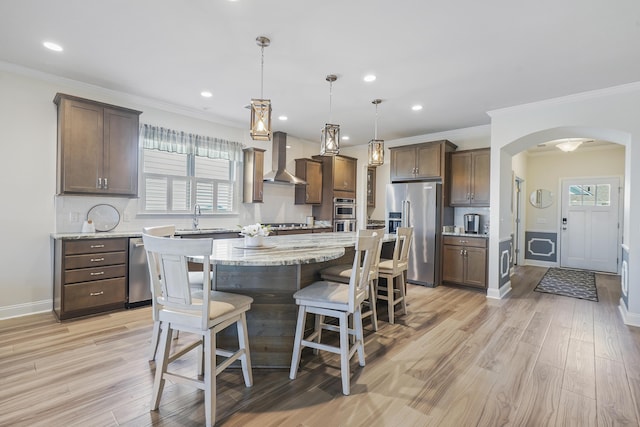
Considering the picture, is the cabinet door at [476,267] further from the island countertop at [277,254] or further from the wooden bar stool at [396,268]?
the island countertop at [277,254]

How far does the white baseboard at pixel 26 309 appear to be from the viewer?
3393 mm

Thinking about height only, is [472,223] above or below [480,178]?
below

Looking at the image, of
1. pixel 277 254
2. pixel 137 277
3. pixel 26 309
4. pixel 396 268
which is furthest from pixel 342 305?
pixel 26 309

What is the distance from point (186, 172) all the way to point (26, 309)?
2503mm

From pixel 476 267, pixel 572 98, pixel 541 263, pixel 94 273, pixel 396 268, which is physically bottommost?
pixel 541 263

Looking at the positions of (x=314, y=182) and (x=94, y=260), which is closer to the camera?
(x=94, y=260)

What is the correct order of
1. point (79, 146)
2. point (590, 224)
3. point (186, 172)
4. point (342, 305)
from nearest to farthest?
1. point (342, 305)
2. point (79, 146)
3. point (186, 172)
4. point (590, 224)

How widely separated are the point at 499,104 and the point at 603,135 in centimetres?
131

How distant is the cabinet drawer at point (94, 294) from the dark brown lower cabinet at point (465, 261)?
471 centimetres

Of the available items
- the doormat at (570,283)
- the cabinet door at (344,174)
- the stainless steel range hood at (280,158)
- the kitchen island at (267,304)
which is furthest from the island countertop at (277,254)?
the doormat at (570,283)

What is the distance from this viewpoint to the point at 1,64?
330cm

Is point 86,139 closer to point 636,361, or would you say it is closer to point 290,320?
point 290,320

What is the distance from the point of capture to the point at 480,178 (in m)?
5.10

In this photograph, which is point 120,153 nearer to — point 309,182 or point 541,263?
point 309,182
